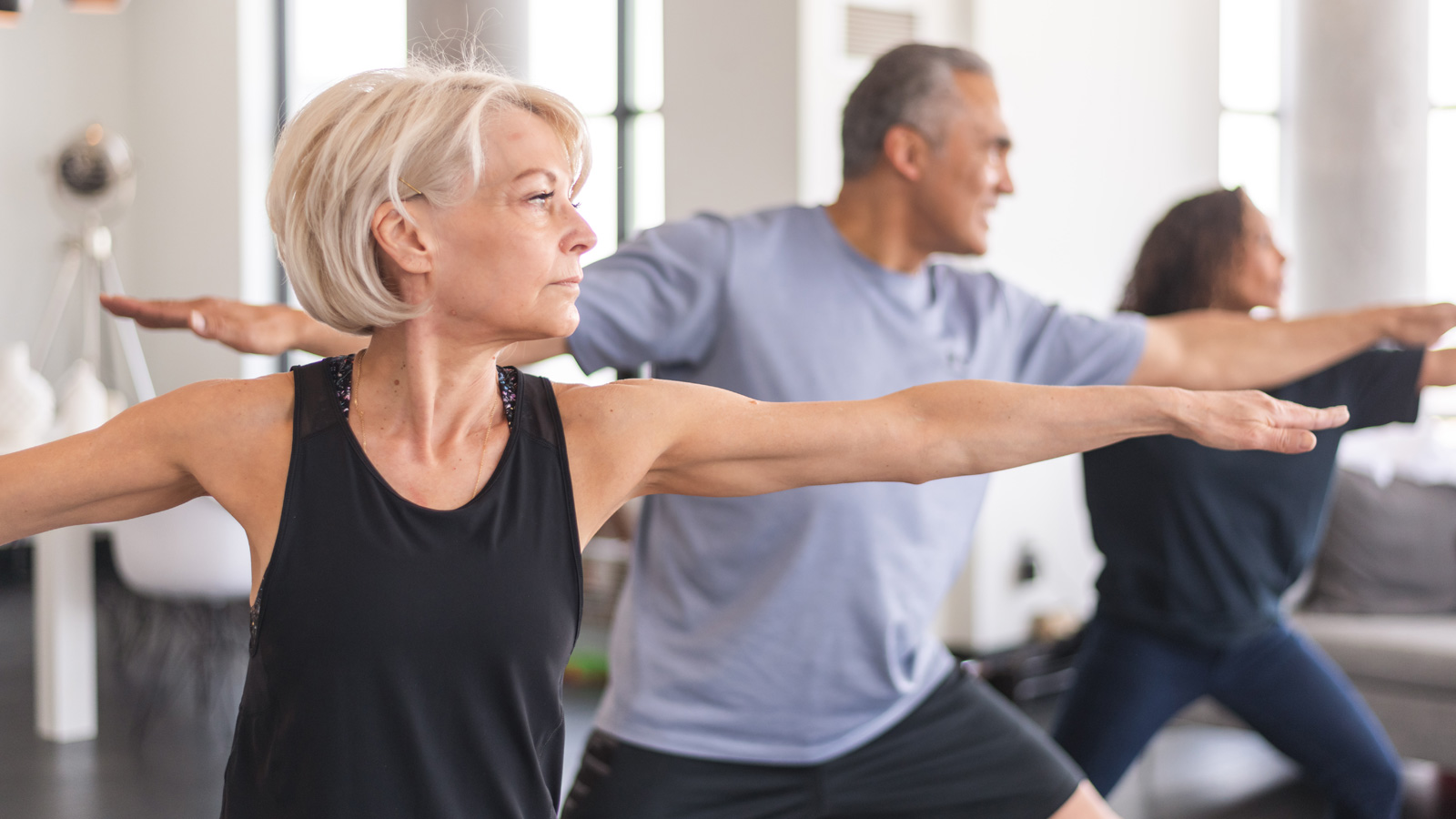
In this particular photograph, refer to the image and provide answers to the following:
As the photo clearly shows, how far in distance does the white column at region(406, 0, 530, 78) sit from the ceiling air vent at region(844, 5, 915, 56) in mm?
1051

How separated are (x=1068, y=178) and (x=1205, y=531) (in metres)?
2.52

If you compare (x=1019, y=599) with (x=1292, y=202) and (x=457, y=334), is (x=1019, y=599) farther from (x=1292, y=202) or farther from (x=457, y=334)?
(x=457, y=334)

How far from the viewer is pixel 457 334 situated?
3.95ft

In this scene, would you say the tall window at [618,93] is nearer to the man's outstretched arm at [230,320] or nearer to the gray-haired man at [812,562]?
the gray-haired man at [812,562]

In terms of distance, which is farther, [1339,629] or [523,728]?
[1339,629]

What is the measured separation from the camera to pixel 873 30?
4.20 metres

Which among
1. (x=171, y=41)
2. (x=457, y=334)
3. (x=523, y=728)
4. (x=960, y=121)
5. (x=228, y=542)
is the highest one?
(x=171, y=41)

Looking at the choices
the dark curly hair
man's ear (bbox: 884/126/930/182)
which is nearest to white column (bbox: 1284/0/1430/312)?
the dark curly hair

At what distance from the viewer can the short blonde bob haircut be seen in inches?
44.2

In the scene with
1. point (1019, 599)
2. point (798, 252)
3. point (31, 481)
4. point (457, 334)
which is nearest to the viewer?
point (31, 481)

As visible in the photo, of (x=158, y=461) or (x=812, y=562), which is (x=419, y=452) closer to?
(x=158, y=461)

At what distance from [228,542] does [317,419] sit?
9.75 feet

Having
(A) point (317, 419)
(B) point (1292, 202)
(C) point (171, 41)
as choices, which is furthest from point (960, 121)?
(C) point (171, 41)

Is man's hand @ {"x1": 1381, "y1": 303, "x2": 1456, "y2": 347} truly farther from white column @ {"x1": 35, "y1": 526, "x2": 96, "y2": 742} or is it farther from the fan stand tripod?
the fan stand tripod
